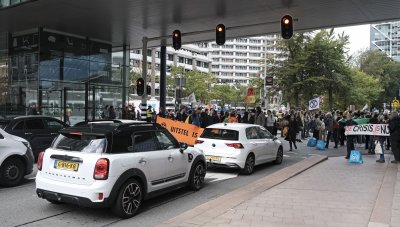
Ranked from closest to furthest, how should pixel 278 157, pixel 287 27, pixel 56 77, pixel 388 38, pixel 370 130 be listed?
pixel 278 157, pixel 370 130, pixel 287 27, pixel 56 77, pixel 388 38

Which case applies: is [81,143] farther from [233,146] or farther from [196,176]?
[233,146]

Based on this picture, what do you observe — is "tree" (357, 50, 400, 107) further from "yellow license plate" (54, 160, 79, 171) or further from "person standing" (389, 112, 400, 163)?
"yellow license plate" (54, 160, 79, 171)

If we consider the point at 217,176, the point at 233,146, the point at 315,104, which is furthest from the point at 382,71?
the point at 217,176

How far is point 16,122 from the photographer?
474 inches

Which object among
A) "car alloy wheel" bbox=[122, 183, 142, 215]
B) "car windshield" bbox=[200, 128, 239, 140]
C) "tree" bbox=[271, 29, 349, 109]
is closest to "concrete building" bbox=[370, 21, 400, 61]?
"tree" bbox=[271, 29, 349, 109]

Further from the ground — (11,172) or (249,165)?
(11,172)

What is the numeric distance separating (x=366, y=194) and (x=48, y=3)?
1452 centimetres

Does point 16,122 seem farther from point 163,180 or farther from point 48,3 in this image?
point 48,3

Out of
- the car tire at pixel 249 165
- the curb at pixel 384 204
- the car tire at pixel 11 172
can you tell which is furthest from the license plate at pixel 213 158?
the car tire at pixel 11 172

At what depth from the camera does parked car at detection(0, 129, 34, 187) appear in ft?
30.7

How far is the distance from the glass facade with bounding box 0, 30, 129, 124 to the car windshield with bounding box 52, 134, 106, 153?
16.3 m

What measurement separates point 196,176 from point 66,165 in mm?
3201

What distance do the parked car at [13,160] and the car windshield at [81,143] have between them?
257 cm

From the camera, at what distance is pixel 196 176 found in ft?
30.7
